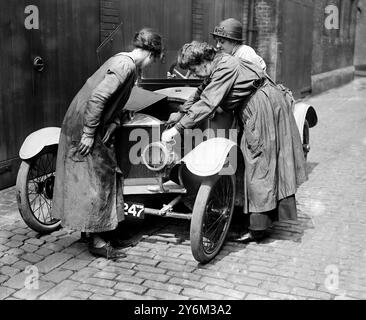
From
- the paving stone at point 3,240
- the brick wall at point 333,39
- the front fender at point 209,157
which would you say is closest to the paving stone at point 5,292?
the paving stone at point 3,240

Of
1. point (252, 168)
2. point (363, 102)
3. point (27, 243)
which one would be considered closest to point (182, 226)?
point (252, 168)

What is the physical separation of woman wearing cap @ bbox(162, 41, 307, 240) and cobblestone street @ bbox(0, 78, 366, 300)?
0.42 metres

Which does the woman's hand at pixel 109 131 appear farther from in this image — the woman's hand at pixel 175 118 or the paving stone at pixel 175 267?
the paving stone at pixel 175 267

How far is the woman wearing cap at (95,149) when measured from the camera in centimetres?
414

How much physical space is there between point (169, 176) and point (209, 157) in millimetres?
521

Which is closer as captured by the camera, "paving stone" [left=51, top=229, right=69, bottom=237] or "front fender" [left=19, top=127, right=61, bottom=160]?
"front fender" [left=19, top=127, right=61, bottom=160]

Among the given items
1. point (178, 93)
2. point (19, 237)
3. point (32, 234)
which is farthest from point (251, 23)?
point (19, 237)

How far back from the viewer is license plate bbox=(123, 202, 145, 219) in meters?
4.45

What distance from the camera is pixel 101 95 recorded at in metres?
4.09

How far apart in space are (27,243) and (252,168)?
2.04m

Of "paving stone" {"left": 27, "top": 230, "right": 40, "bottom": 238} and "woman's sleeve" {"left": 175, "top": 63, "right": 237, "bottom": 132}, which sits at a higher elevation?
"woman's sleeve" {"left": 175, "top": 63, "right": 237, "bottom": 132}

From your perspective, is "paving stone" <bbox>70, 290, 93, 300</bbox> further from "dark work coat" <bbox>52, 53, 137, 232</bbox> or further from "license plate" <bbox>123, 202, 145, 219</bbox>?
"license plate" <bbox>123, 202, 145, 219</bbox>

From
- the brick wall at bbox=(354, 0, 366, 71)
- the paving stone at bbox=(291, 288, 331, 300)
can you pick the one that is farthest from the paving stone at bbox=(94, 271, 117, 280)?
the brick wall at bbox=(354, 0, 366, 71)

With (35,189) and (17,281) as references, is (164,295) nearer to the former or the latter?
(17,281)
